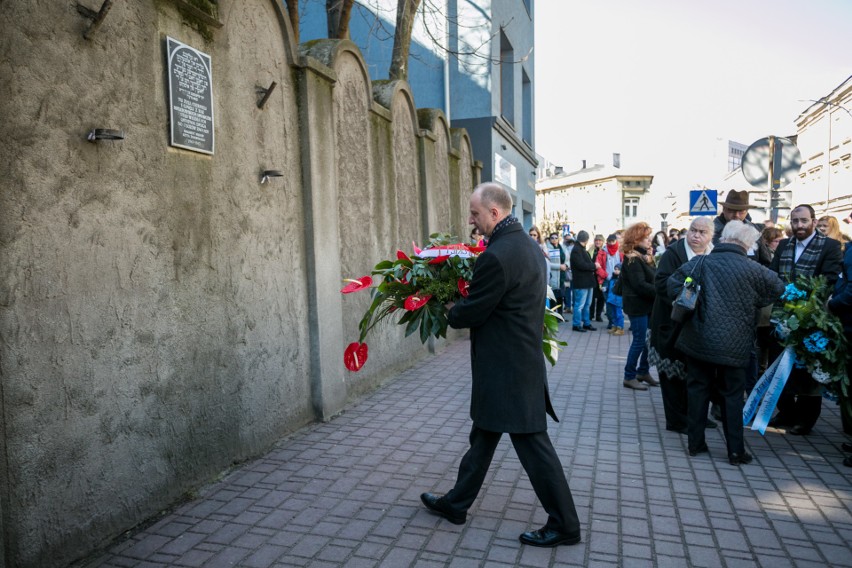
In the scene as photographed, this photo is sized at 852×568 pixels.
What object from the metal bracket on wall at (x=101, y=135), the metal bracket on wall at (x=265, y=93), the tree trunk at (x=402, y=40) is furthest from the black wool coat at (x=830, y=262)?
the tree trunk at (x=402, y=40)

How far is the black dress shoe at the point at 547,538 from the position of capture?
3.88m

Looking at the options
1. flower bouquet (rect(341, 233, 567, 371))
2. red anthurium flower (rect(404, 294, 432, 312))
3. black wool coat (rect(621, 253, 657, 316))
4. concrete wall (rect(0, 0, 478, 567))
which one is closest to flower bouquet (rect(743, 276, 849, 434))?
black wool coat (rect(621, 253, 657, 316))

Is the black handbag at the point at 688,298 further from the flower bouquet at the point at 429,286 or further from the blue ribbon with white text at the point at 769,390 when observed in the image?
the flower bouquet at the point at 429,286

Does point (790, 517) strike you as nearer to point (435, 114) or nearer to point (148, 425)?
point (148, 425)

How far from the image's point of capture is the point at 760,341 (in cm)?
721

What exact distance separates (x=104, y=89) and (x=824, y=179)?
4484 centimetres

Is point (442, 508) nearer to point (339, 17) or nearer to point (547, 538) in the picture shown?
point (547, 538)

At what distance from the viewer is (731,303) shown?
17.4 feet

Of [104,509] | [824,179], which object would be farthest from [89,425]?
[824,179]

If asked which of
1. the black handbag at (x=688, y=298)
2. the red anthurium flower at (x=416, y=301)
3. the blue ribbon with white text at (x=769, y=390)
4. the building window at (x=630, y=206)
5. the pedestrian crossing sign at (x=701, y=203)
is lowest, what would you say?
the blue ribbon with white text at (x=769, y=390)

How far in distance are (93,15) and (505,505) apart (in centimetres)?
385

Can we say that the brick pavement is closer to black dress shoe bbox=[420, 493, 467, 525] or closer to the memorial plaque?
black dress shoe bbox=[420, 493, 467, 525]

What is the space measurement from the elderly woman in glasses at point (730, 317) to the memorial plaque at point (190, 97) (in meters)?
3.90

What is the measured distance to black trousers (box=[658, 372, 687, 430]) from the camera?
20.6 ft
